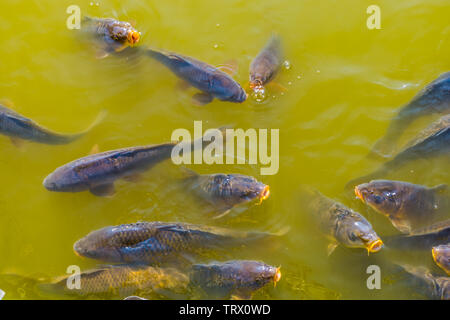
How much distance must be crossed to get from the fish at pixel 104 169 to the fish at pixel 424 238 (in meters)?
2.46

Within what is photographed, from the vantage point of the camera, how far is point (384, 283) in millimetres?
4070

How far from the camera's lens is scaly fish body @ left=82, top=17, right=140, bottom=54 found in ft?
17.2

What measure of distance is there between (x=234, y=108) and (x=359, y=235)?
6.73 ft

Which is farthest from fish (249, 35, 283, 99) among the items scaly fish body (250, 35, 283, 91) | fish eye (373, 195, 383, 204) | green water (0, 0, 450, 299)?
fish eye (373, 195, 383, 204)

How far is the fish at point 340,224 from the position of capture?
3.88 metres

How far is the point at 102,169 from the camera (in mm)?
4387

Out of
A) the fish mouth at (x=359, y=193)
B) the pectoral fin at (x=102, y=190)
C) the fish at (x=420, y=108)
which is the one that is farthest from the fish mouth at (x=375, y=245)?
the pectoral fin at (x=102, y=190)

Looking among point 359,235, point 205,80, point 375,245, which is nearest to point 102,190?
point 205,80

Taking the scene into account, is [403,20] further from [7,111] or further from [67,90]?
[7,111]

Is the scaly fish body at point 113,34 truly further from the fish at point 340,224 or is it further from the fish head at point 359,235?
the fish head at point 359,235

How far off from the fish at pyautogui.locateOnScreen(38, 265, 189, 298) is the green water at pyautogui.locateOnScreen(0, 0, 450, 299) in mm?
269

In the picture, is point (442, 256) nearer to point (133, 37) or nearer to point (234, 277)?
point (234, 277)

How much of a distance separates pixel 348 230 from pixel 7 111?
380 cm

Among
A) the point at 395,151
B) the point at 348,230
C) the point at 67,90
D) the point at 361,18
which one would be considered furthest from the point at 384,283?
the point at 67,90
